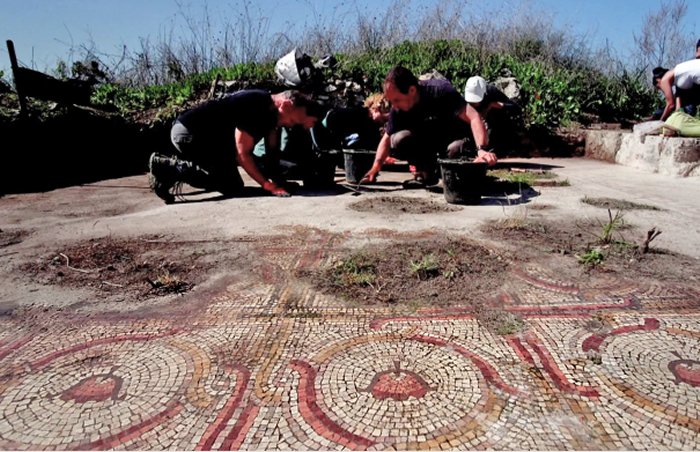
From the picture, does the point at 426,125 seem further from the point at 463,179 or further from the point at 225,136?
the point at 225,136

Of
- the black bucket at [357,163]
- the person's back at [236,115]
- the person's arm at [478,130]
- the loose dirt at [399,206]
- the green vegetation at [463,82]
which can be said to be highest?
the green vegetation at [463,82]

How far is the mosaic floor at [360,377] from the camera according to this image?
1416 mm

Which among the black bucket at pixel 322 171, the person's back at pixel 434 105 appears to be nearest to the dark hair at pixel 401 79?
the person's back at pixel 434 105

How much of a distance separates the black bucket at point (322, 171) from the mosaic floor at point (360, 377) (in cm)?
321

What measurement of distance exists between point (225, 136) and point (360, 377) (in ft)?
12.9

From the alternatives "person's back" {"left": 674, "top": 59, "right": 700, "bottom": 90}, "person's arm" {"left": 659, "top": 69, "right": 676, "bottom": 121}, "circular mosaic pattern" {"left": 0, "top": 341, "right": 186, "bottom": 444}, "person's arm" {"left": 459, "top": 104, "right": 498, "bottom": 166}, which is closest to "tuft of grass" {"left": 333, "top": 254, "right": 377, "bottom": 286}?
"circular mosaic pattern" {"left": 0, "top": 341, "right": 186, "bottom": 444}

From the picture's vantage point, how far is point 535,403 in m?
1.55

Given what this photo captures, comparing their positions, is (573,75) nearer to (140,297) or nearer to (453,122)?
(453,122)

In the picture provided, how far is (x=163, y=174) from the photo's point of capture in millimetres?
4695

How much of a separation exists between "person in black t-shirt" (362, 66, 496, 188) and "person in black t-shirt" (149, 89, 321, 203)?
988 millimetres

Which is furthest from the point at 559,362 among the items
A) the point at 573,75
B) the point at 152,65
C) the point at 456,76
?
the point at 152,65

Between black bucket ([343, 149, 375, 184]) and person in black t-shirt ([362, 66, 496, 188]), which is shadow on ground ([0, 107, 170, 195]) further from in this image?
person in black t-shirt ([362, 66, 496, 188])

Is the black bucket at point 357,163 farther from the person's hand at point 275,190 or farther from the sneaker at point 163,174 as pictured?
the sneaker at point 163,174

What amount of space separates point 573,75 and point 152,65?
10.6m
